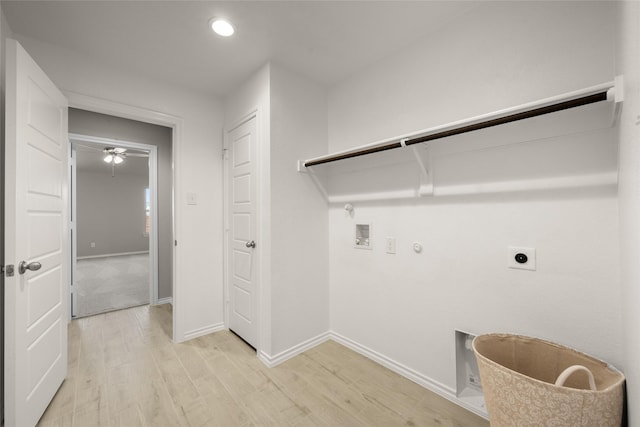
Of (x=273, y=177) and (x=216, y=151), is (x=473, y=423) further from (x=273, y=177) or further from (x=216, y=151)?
(x=216, y=151)

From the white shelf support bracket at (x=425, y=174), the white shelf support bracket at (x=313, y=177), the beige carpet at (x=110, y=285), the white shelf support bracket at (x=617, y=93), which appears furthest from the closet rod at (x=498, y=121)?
the beige carpet at (x=110, y=285)

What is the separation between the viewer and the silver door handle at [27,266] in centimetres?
136

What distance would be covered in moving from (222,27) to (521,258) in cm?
225

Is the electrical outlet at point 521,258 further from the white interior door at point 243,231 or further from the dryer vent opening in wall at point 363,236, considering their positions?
the white interior door at point 243,231

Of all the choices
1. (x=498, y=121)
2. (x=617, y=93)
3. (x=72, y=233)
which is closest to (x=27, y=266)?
(x=72, y=233)

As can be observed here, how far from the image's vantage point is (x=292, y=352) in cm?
220

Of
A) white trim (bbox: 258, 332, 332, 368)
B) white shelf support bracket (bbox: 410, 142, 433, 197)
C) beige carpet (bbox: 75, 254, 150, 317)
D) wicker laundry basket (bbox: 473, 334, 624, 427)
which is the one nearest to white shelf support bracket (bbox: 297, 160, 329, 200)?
white shelf support bracket (bbox: 410, 142, 433, 197)

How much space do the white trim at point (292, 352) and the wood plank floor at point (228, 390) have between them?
5cm

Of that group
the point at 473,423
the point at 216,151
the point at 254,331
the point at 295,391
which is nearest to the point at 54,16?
the point at 216,151

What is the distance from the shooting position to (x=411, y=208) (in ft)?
6.17

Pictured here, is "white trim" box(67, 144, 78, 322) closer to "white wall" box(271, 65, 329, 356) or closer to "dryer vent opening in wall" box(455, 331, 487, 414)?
"white wall" box(271, 65, 329, 356)

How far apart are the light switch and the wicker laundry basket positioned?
247 cm

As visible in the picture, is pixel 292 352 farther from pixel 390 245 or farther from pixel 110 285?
pixel 110 285

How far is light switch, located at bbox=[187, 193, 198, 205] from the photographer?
257cm
